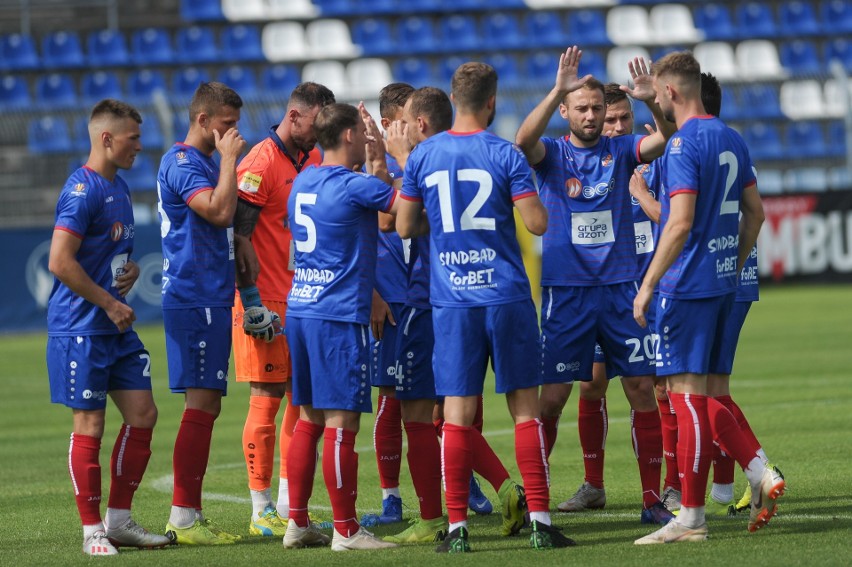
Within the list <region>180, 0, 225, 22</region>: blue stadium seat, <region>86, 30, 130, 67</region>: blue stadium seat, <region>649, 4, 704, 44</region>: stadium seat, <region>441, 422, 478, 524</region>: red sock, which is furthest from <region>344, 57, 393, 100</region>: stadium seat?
<region>441, 422, 478, 524</region>: red sock

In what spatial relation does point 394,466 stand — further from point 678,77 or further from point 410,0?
point 410,0

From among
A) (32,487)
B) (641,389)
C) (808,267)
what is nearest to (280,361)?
(641,389)

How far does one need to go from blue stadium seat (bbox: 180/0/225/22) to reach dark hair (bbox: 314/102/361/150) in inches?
834

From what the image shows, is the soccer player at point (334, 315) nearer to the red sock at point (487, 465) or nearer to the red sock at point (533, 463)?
the red sock at point (487, 465)

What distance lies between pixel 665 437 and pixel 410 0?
21.8m

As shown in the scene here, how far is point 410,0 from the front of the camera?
28.0m

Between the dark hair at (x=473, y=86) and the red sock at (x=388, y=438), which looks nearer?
the dark hair at (x=473, y=86)

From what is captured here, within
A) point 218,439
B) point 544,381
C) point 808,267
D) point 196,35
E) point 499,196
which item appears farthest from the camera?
point 196,35

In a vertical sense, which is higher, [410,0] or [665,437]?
[410,0]

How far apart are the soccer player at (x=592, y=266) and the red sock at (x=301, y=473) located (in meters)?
1.48

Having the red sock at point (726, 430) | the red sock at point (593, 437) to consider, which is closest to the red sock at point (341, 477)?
the red sock at point (593, 437)

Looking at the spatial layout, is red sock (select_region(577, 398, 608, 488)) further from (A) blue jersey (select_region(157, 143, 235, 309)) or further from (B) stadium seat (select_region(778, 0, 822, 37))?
(B) stadium seat (select_region(778, 0, 822, 37))

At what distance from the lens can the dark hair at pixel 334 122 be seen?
261 inches

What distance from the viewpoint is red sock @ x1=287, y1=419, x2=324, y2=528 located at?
21.5ft
